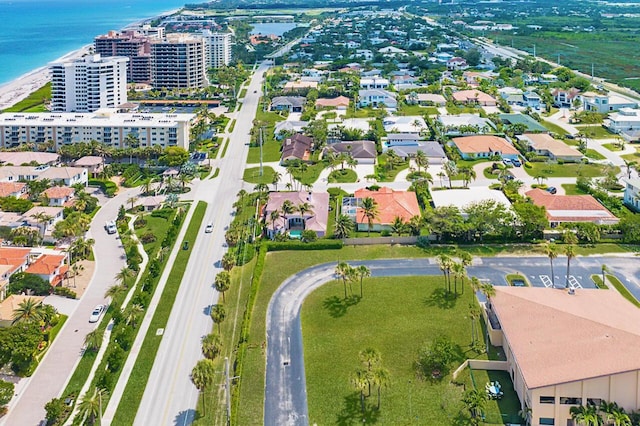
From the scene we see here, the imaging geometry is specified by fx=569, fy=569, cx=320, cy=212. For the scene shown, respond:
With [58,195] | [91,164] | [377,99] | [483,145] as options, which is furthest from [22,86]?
[483,145]

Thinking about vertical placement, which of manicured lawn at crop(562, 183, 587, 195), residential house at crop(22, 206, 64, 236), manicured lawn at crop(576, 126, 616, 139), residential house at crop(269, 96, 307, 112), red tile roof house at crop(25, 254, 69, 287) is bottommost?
red tile roof house at crop(25, 254, 69, 287)

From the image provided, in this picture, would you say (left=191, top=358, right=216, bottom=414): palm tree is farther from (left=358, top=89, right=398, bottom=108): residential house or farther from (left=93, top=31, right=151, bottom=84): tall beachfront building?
(left=93, top=31, right=151, bottom=84): tall beachfront building

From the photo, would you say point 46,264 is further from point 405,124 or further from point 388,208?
point 405,124

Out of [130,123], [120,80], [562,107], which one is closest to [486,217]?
[130,123]

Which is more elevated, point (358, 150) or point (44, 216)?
point (358, 150)

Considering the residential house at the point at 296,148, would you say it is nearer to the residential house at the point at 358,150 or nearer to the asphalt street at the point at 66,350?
the residential house at the point at 358,150

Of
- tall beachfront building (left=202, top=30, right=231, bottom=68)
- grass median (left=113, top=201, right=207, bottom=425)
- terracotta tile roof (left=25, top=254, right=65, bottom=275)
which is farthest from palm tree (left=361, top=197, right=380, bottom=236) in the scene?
tall beachfront building (left=202, top=30, right=231, bottom=68)

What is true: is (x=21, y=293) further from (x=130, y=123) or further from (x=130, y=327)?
(x=130, y=123)
